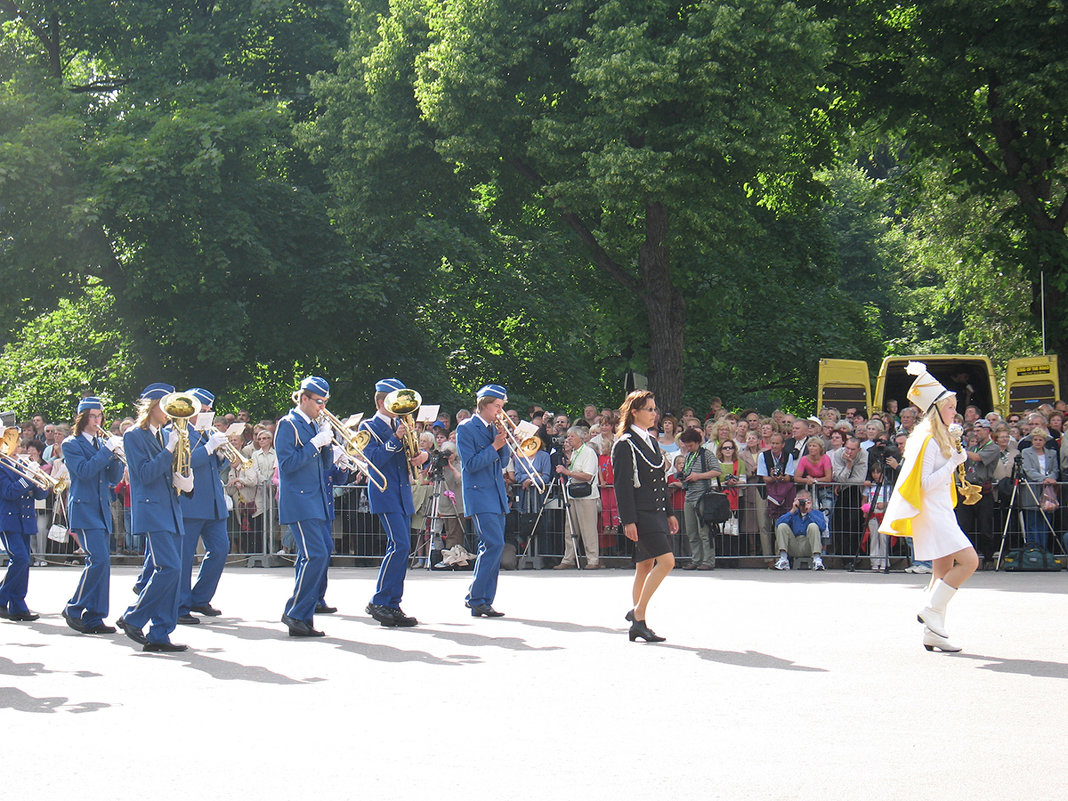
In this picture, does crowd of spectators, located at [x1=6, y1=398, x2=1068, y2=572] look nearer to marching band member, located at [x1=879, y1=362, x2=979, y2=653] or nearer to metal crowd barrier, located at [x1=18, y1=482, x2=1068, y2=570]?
metal crowd barrier, located at [x1=18, y1=482, x2=1068, y2=570]

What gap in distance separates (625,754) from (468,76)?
17.9 metres

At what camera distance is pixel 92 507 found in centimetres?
1241

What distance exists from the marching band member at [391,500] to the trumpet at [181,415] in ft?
5.82

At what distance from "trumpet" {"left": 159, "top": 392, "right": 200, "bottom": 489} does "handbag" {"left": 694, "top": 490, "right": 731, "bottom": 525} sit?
7830 mm

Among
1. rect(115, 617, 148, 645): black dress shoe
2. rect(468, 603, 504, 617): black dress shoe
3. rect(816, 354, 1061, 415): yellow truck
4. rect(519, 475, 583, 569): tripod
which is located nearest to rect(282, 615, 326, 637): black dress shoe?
rect(115, 617, 148, 645): black dress shoe

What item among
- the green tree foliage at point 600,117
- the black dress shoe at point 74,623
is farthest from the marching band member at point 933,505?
the green tree foliage at point 600,117

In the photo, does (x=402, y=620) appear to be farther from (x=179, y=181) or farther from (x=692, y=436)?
(x=179, y=181)

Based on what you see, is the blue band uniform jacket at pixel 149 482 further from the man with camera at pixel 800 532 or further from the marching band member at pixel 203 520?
the man with camera at pixel 800 532

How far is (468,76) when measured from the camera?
23672mm

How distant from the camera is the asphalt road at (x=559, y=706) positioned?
21.8 ft

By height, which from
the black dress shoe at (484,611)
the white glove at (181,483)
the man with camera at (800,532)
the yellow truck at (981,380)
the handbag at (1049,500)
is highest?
the yellow truck at (981,380)

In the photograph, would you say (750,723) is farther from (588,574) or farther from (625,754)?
(588,574)

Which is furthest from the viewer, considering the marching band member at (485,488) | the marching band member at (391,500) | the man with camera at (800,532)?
the man with camera at (800,532)

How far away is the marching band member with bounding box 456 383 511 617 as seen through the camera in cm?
1320
